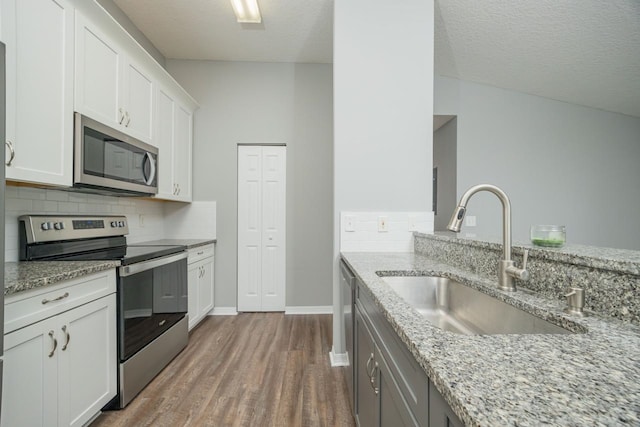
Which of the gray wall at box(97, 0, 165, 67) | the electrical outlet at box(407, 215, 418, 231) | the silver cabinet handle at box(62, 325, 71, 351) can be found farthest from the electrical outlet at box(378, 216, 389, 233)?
the gray wall at box(97, 0, 165, 67)

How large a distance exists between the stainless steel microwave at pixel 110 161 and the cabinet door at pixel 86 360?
2.52ft

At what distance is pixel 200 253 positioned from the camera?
3.17 m

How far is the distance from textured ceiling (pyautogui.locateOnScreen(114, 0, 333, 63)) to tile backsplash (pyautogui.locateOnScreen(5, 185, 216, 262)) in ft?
5.61

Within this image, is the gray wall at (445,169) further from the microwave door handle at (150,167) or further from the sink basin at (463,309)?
the microwave door handle at (150,167)

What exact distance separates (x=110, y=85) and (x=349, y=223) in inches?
76.7

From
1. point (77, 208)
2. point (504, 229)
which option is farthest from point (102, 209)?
point (504, 229)

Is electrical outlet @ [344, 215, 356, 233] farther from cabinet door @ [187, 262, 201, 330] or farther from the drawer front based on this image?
cabinet door @ [187, 262, 201, 330]

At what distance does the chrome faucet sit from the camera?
1.06 meters

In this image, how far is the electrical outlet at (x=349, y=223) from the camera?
2.35 metres

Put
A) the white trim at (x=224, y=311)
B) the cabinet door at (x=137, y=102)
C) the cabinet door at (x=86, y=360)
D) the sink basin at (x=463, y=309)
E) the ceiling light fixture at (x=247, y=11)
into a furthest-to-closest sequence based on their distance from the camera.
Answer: the white trim at (x=224, y=311) < the ceiling light fixture at (x=247, y=11) < the cabinet door at (x=137, y=102) < the cabinet door at (x=86, y=360) < the sink basin at (x=463, y=309)

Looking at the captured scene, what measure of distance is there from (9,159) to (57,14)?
0.87 meters

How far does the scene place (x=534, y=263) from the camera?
1.07 meters

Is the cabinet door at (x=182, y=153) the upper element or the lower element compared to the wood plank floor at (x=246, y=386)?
upper

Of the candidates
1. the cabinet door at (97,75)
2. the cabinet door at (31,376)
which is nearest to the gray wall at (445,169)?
the cabinet door at (97,75)
